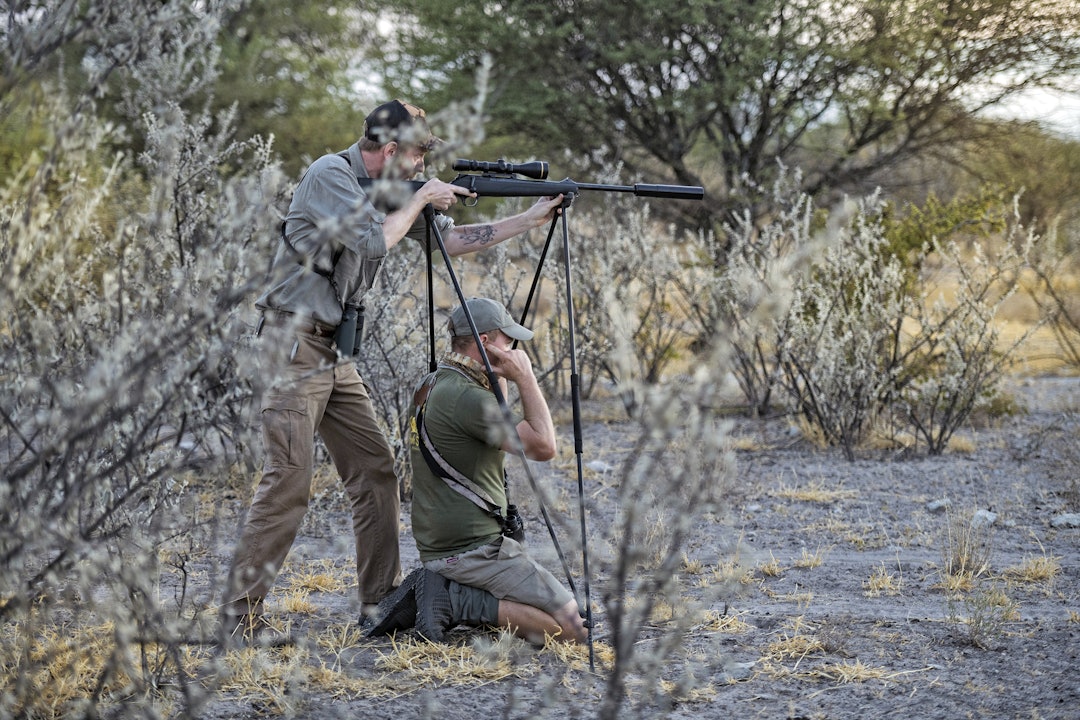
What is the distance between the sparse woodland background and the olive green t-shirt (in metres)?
0.61

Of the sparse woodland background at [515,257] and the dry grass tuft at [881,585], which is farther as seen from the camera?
the dry grass tuft at [881,585]

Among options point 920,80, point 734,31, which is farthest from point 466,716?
point 920,80

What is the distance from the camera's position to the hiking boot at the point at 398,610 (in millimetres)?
3797

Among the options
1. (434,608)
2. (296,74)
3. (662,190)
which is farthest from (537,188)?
(296,74)

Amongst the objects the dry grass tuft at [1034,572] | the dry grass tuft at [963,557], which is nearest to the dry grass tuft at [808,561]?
the dry grass tuft at [963,557]

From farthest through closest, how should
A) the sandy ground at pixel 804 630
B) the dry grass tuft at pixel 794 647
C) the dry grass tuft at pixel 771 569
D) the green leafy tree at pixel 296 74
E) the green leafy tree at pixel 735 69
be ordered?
the green leafy tree at pixel 296 74 → the green leafy tree at pixel 735 69 → the dry grass tuft at pixel 771 569 → the dry grass tuft at pixel 794 647 → the sandy ground at pixel 804 630

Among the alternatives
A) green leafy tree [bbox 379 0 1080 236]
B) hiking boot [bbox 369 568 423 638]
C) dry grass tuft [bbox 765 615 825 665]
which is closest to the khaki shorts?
hiking boot [bbox 369 568 423 638]

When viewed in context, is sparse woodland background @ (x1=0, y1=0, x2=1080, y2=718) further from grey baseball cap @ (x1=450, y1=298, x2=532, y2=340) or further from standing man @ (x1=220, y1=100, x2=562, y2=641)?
grey baseball cap @ (x1=450, y1=298, x2=532, y2=340)

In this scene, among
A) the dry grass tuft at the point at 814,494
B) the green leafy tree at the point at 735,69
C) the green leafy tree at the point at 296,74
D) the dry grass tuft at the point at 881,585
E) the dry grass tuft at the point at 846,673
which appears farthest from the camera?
the green leafy tree at the point at 296,74

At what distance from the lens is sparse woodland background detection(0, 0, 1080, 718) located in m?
2.44

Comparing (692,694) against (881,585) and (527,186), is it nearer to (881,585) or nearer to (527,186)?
(881,585)

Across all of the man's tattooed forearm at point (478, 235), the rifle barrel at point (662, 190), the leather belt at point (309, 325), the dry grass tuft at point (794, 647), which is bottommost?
the dry grass tuft at point (794, 647)

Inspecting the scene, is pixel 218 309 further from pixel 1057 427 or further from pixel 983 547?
pixel 1057 427

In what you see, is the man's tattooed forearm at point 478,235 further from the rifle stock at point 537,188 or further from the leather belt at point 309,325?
the leather belt at point 309,325
